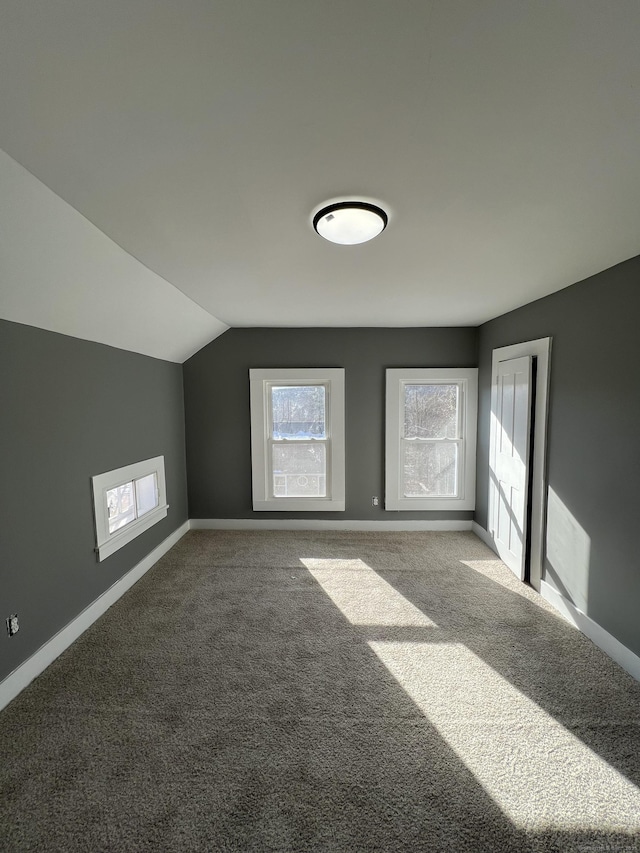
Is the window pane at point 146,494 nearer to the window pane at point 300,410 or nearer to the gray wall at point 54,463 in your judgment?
the gray wall at point 54,463

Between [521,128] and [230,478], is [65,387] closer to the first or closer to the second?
[230,478]

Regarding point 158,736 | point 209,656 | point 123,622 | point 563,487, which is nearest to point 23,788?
point 158,736

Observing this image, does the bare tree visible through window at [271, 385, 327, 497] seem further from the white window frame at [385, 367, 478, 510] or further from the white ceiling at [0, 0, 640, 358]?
the white ceiling at [0, 0, 640, 358]

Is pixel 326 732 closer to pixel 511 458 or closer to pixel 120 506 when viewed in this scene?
pixel 120 506

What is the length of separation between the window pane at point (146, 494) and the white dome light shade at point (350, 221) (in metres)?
2.71

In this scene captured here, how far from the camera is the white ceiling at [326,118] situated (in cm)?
79

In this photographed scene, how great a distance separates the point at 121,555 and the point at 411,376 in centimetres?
329

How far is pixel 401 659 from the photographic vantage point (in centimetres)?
219

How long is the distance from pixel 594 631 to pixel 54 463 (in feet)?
11.6

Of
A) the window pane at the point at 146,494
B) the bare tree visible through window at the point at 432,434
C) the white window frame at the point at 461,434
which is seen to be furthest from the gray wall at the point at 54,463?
the bare tree visible through window at the point at 432,434

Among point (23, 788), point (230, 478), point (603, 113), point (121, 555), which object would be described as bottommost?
point (23, 788)

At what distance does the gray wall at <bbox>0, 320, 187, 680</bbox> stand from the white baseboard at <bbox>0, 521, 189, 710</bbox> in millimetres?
43

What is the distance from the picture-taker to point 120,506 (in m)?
3.03

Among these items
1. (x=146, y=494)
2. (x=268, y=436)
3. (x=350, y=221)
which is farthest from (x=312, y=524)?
(x=350, y=221)
